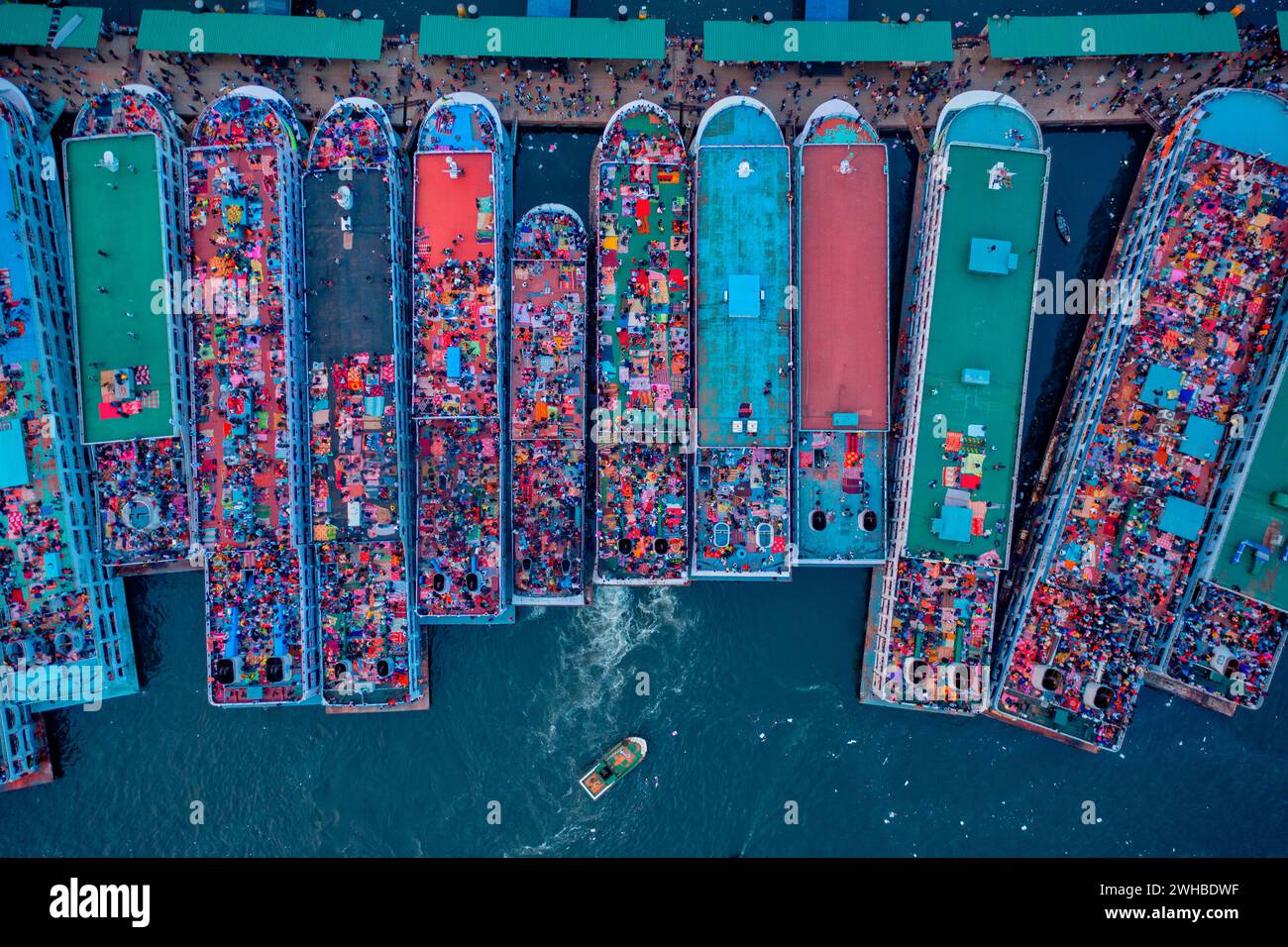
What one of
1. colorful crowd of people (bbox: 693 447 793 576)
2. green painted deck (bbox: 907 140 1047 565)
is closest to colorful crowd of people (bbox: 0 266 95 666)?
colorful crowd of people (bbox: 693 447 793 576)

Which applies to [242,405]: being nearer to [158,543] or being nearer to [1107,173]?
[158,543]

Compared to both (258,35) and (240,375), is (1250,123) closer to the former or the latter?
(258,35)

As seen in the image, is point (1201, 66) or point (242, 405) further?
point (1201, 66)

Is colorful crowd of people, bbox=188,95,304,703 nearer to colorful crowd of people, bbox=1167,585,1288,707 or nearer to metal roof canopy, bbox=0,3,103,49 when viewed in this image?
metal roof canopy, bbox=0,3,103,49

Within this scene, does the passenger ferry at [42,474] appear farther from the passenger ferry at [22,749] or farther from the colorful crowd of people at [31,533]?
the passenger ferry at [22,749]

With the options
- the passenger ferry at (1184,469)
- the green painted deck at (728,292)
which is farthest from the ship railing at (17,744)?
the passenger ferry at (1184,469)
